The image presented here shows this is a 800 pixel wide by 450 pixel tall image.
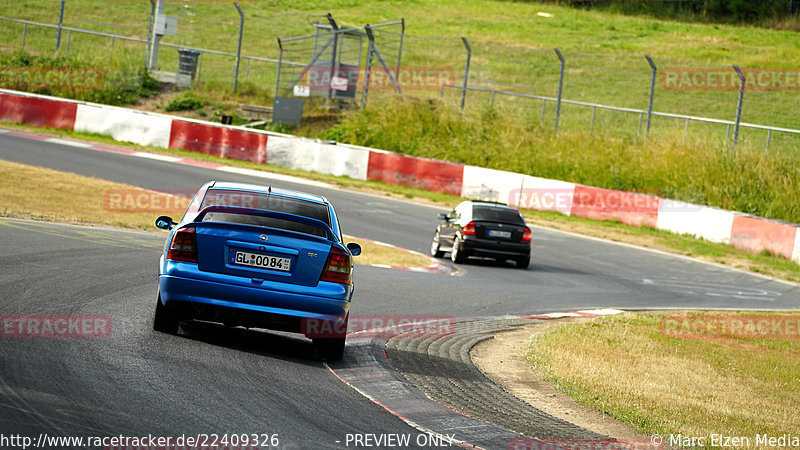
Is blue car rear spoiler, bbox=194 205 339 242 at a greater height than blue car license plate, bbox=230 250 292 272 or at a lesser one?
greater

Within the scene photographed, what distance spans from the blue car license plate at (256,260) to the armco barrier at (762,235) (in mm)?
16479

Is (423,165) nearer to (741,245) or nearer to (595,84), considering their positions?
(741,245)

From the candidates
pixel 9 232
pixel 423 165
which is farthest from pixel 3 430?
pixel 423 165

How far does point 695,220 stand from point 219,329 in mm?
17185

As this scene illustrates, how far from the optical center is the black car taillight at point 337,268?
8.30 m

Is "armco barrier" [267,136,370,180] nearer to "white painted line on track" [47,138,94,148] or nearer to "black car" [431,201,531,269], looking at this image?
"white painted line on track" [47,138,94,148]

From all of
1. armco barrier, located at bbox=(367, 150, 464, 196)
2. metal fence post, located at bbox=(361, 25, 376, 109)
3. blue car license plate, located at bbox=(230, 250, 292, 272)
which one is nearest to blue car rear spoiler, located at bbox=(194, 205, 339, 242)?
blue car license plate, located at bbox=(230, 250, 292, 272)

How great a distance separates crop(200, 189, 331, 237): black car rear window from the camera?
27.4ft

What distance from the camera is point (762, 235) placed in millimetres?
22344

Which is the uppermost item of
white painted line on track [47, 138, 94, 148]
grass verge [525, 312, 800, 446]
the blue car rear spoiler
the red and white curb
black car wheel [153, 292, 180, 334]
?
the blue car rear spoiler

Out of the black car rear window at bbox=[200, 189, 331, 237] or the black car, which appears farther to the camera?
the black car

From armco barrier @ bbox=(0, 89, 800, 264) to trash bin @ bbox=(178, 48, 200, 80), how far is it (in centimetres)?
571

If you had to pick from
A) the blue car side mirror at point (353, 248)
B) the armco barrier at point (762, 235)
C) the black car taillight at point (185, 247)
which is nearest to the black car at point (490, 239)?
the armco barrier at point (762, 235)

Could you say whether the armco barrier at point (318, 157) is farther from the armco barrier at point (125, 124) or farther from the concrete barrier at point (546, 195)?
the concrete barrier at point (546, 195)
